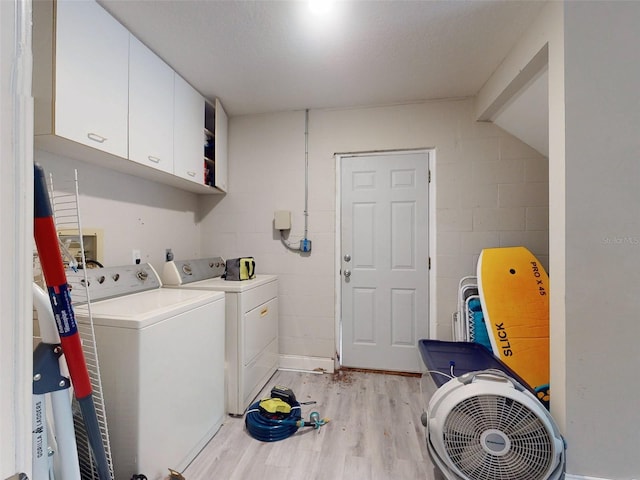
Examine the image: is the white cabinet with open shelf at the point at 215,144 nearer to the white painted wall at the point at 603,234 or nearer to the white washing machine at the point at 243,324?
the white washing machine at the point at 243,324

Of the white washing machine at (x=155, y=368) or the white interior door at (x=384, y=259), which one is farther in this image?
the white interior door at (x=384, y=259)

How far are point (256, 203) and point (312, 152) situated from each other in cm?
74

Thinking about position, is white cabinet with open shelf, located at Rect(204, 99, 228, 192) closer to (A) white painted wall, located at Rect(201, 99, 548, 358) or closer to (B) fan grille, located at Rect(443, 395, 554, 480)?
(A) white painted wall, located at Rect(201, 99, 548, 358)

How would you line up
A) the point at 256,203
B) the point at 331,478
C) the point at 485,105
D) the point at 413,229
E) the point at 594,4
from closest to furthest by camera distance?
the point at 594,4 < the point at 331,478 < the point at 485,105 < the point at 413,229 < the point at 256,203

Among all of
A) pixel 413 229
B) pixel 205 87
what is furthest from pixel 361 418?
pixel 205 87

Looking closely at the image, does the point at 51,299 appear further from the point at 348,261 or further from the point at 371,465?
the point at 348,261

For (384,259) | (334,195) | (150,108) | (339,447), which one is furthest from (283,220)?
(339,447)

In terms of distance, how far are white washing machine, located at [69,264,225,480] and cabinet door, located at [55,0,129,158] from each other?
0.72 metres

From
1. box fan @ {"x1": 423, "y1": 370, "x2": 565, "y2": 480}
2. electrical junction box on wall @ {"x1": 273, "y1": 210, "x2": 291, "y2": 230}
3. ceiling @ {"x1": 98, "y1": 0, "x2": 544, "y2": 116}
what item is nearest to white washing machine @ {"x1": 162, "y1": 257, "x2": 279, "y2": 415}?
electrical junction box on wall @ {"x1": 273, "y1": 210, "x2": 291, "y2": 230}

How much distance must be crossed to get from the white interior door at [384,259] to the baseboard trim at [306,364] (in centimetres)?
16

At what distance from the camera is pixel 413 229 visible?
8.41 feet

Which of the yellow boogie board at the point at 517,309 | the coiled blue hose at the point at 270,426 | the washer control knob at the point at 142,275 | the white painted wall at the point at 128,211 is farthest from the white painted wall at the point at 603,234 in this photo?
the white painted wall at the point at 128,211

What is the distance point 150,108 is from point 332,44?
1.23 meters

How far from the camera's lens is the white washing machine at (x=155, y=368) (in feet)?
3.96
